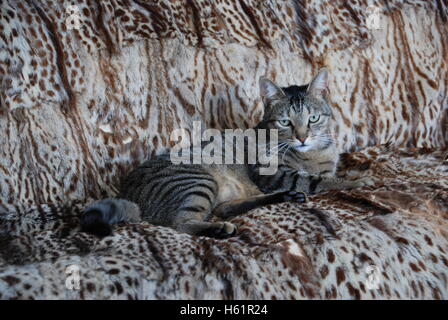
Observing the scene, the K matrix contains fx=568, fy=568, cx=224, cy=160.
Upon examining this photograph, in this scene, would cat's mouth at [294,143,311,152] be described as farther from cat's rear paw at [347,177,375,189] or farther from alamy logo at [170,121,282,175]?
cat's rear paw at [347,177,375,189]

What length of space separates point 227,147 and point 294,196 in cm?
38

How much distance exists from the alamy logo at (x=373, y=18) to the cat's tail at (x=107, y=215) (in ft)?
4.28

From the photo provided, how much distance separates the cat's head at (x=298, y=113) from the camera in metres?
2.11

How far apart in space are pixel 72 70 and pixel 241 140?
67 cm

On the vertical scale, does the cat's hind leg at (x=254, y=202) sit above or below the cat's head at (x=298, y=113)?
below

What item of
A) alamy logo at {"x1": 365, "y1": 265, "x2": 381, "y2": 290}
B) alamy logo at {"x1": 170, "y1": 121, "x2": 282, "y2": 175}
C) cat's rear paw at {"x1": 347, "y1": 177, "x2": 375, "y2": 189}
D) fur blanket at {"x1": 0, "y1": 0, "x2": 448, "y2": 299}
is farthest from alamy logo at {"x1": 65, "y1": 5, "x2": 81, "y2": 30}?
alamy logo at {"x1": 365, "y1": 265, "x2": 381, "y2": 290}

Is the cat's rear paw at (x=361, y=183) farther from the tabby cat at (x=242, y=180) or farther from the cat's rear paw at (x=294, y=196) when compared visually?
the cat's rear paw at (x=294, y=196)

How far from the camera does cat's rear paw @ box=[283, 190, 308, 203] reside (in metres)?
1.87

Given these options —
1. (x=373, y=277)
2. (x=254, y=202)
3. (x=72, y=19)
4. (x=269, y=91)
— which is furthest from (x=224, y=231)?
(x=72, y=19)

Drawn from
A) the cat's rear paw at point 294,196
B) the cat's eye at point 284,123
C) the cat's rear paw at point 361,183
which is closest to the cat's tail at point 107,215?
the cat's rear paw at point 294,196

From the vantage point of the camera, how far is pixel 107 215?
66.8 inches

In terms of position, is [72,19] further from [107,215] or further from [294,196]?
[294,196]
